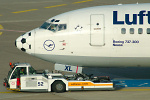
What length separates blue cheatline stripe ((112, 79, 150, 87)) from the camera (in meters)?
34.2

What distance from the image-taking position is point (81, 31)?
3184cm

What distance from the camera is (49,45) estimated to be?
32.1 meters

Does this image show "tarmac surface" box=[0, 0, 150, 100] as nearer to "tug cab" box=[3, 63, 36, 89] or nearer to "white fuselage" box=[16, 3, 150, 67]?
"tug cab" box=[3, 63, 36, 89]

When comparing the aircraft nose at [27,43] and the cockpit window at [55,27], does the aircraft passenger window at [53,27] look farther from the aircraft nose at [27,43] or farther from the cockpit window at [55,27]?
the aircraft nose at [27,43]

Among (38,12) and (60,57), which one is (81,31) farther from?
(38,12)

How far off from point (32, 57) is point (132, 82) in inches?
535

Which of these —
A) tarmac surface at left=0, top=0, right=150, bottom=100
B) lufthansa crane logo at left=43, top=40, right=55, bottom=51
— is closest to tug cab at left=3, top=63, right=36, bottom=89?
tarmac surface at left=0, top=0, right=150, bottom=100

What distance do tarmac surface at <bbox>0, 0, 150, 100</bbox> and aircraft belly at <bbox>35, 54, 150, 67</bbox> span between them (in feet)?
6.35

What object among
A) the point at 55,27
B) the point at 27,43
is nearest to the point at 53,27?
the point at 55,27

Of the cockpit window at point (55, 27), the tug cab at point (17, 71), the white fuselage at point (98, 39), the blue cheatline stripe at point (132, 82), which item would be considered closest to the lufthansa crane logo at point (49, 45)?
the white fuselage at point (98, 39)

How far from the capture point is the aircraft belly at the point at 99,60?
105 ft

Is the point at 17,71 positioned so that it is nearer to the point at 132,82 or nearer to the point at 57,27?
the point at 57,27

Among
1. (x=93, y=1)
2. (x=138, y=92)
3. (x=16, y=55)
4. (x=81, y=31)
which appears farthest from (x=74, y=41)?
(x=93, y=1)

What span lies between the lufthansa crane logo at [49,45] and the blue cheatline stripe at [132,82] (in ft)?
19.1
